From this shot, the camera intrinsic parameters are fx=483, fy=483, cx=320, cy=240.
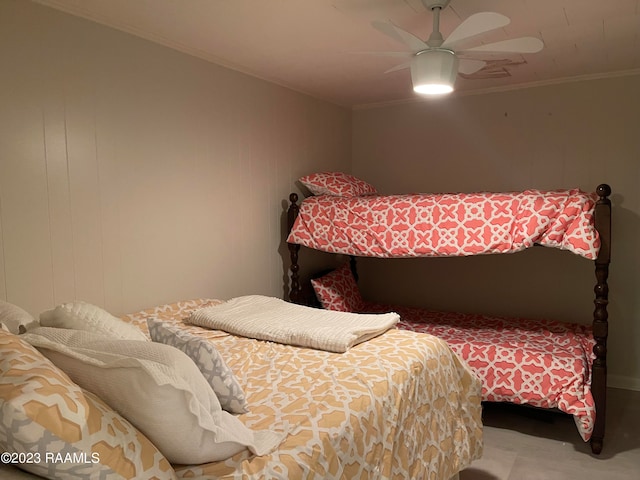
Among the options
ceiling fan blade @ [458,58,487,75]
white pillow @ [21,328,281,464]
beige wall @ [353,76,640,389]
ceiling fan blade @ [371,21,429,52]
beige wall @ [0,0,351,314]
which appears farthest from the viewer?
beige wall @ [353,76,640,389]

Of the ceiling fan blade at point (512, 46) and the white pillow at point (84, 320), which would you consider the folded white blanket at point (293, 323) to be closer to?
the white pillow at point (84, 320)

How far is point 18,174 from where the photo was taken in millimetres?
1993

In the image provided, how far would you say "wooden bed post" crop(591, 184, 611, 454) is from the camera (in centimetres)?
256

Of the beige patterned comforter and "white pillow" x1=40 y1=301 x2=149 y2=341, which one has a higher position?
"white pillow" x1=40 y1=301 x2=149 y2=341

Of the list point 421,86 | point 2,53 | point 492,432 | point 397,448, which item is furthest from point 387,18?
point 492,432

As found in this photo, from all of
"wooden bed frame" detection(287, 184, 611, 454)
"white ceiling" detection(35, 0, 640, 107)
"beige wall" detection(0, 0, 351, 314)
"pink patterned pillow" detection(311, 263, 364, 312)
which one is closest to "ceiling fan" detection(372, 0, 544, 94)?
"white ceiling" detection(35, 0, 640, 107)

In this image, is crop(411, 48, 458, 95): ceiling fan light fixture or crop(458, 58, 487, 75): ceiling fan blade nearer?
crop(411, 48, 458, 95): ceiling fan light fixture

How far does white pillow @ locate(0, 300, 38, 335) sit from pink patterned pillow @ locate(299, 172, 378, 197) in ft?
7.32

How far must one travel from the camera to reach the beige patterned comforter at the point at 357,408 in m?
1.29

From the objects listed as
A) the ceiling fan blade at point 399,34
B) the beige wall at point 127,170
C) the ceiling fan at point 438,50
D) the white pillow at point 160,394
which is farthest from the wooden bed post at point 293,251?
the white pillow at point 160,394

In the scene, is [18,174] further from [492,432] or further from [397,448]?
[492,432]

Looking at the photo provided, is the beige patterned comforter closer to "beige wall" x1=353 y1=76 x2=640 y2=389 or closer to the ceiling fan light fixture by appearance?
the ceiling fan light fixture

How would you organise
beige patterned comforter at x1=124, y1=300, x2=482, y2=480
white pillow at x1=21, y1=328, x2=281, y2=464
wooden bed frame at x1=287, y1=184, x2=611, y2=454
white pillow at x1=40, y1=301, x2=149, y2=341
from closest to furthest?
white pillow at x1=21, y1=328, x2=281, y2=464 → beige patterned comforter at x1=124, y1=300, x2=482, y2=480 → white pillow at x1=40, y1=301, x2=149, y2=341 → wooden bed frame at x1=287, y1=184, x2=611, y2=454

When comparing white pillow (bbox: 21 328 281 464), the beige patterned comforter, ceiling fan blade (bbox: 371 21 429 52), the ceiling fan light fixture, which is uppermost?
ceiling fan blade (bbox: 371 21 429 52)
